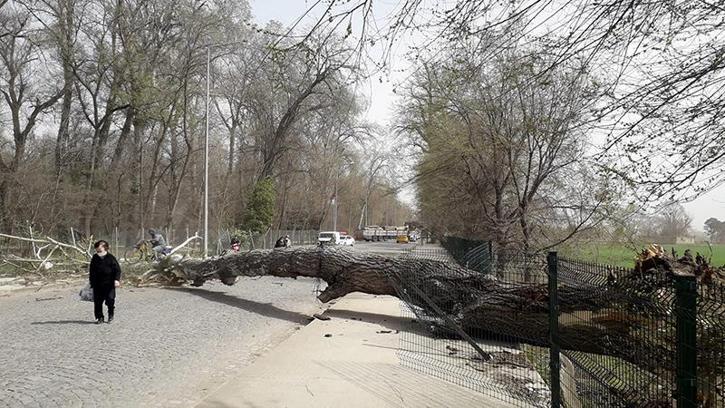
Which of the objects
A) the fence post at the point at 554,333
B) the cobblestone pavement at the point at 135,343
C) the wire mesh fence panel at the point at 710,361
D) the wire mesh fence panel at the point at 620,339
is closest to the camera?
the wire mesh fence panel at the point at 710,361

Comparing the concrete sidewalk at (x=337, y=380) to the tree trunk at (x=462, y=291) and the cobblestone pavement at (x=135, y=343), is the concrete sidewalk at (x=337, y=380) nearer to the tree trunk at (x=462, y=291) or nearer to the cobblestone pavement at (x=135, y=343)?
the cobblestone pavement at (x=135, y=343)

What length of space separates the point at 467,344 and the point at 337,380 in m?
3.23

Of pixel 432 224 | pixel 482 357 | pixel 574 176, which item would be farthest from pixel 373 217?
pixel 482 357

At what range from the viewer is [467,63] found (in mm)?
7094

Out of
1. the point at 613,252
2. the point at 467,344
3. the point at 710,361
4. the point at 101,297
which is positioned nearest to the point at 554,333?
the point at 710,361

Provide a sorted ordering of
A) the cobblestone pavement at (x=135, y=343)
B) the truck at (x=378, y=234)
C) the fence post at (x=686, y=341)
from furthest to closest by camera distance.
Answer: the truck at (x=378, y=234)
the cobblestone pavement at (x=135, y=343)
the fence post at (x=686, y=341)

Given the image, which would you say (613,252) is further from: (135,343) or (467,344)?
(135,343)

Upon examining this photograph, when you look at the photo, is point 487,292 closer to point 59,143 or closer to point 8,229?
point 8,229

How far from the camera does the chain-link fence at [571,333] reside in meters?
3.54

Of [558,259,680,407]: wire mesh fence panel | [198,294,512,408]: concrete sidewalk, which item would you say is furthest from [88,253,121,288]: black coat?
[558,259,680,407]: wire mesh fence panel

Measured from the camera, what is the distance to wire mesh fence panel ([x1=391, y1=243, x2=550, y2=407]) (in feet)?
23.6

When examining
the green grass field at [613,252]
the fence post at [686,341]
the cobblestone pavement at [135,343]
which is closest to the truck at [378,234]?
the green grass field at [613,252]

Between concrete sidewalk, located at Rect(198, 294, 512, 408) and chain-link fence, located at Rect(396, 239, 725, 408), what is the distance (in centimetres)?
41

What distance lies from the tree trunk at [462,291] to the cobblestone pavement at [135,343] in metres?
1.01
